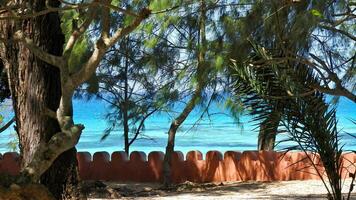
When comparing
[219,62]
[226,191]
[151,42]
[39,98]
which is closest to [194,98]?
[151,42]

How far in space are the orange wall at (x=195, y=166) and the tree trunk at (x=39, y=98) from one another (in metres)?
5.42

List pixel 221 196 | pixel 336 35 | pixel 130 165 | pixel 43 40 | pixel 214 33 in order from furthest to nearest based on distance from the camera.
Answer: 1. pixel 130 165
2. pixel 214 33
3. pixel 221 196
4. pixel 336 35
5. pixel 43 40

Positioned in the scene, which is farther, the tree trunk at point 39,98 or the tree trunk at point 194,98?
the tree trunk at point 194,98

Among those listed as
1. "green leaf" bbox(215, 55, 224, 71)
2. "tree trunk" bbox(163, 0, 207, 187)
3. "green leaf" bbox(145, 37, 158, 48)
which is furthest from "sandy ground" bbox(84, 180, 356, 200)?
"green leaf" bbox(145, 37, 158, 48)

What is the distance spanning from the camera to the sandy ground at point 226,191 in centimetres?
991

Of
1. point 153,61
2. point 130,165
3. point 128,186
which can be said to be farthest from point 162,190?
point 153,61

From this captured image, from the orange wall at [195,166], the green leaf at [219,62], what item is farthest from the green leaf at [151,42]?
the orange wall at [195,166]

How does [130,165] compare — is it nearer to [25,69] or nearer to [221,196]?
[221,196]

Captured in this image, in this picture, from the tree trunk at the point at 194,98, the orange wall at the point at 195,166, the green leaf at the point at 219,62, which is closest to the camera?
the green leaf at the point at 219,62

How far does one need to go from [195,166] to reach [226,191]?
198 cm

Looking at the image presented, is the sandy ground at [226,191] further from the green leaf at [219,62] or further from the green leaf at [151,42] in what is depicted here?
the green leaf at [151,42]

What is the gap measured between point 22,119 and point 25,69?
20.6 inches

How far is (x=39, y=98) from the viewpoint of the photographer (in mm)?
6984

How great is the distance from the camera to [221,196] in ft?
33.0
